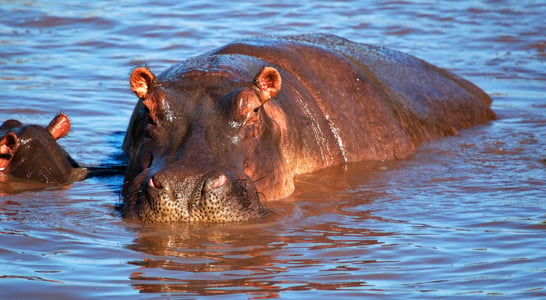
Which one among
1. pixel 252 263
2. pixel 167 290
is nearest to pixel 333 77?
pixel 252 263

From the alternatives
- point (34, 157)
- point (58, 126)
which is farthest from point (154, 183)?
point (58, 126)

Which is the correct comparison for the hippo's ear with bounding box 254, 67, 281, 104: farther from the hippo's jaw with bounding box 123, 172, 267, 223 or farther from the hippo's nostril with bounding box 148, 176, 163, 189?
the hippo's nostril with bounding box 148, 176, 163, 189

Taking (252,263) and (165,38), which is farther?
(165,38)

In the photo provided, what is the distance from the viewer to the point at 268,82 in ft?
23.6

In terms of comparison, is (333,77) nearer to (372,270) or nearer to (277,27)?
(372,270)

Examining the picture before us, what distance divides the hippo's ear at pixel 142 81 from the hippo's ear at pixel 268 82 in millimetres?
727

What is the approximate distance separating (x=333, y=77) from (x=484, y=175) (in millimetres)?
1596

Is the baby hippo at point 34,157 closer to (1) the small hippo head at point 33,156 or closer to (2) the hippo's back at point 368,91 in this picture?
(1) the small hippo head at point 33,156

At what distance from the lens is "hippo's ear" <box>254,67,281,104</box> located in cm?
712

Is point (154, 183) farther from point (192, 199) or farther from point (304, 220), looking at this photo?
point (304, 220)

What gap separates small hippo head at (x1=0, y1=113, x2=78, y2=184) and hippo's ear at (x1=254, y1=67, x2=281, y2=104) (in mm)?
1904

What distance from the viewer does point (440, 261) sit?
590cm

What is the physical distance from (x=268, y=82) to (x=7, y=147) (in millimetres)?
2252

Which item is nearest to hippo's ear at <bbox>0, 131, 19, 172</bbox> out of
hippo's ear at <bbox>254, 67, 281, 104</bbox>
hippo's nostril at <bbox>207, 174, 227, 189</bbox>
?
hippo's ear at <bbox>254, 67, 281, 104</bbox>
